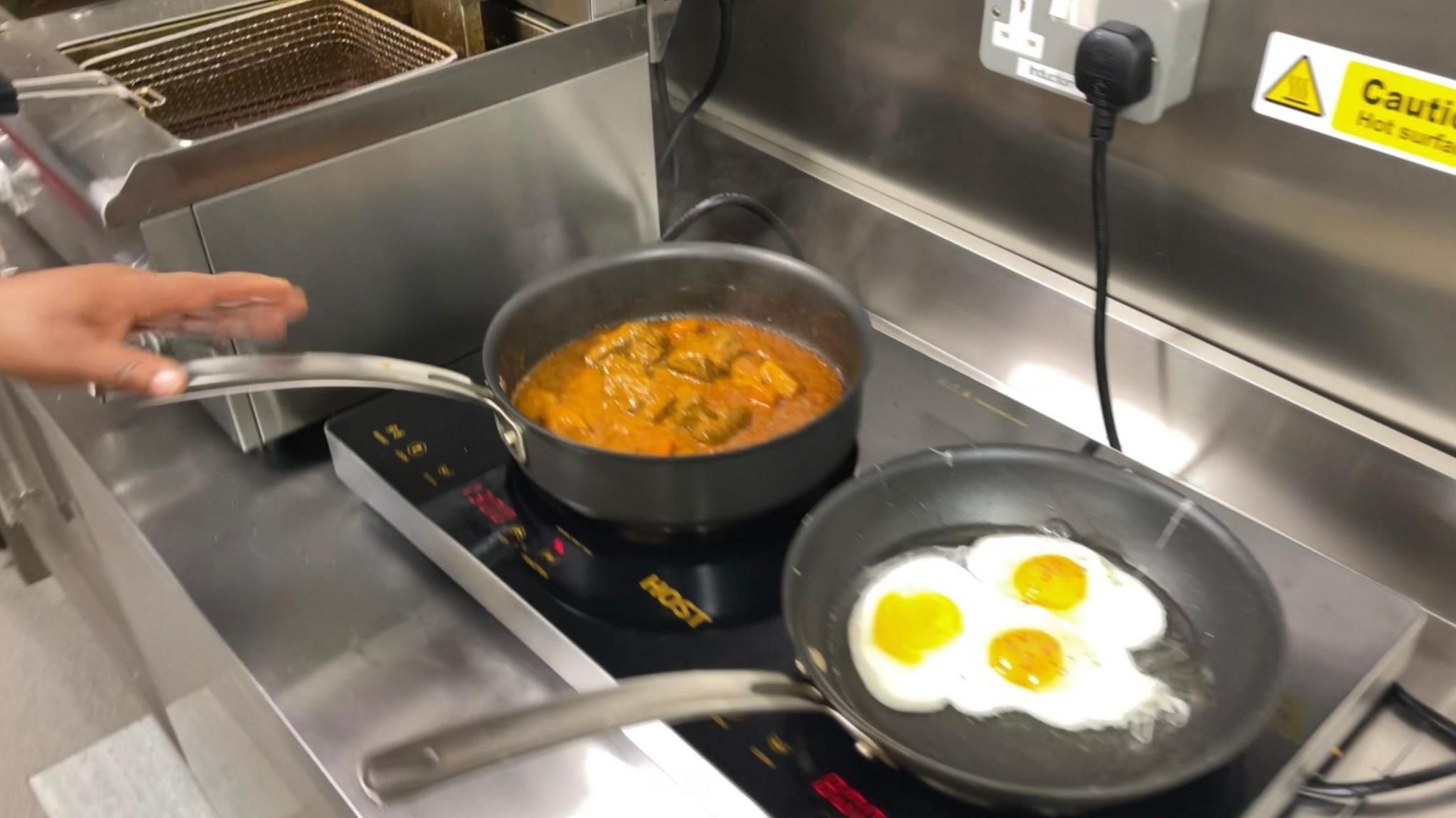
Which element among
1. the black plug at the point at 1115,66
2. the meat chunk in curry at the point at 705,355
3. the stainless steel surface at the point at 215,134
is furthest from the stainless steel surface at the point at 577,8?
the black plug at the point at 1115,66

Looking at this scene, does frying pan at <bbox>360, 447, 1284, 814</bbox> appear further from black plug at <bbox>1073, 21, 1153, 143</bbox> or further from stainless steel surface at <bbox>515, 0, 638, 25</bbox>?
stainless steel surface at <bbox>515, 0, 638, 25</bbox>

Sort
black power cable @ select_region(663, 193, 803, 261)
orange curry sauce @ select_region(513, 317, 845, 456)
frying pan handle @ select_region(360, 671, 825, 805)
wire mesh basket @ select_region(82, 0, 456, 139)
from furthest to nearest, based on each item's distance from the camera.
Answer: black power cable @ select_region(663, 193, 803, 261) < wire mesh basket @ select_region(82, 0, 456, 139) < orange curry sauce @ select_region(513, 317, 845, 456) < frying pan handle @ select_region(360, 671, 825, 805)

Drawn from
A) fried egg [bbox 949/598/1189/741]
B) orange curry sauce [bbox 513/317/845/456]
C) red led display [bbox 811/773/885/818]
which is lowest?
red led display [bbox 811/773/885/818]

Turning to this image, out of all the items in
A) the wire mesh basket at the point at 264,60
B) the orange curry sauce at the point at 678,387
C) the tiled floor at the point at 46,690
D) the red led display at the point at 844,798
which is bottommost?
the tiled floor at the point at 46,690

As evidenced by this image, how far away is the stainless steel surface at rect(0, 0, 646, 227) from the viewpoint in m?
0.74

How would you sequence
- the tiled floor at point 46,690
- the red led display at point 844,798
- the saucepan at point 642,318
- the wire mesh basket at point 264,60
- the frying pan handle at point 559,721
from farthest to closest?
the tiled floor at point 46,690 → the wire mesh basket at point 264,60 → the saucepan at point 642,318 → the red led display at point 844,798 → the frying pan handle at point 559,721

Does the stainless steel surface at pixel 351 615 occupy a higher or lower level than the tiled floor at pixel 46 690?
higher

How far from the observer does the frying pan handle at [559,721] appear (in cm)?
48

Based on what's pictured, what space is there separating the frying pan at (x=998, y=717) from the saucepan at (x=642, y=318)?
0.18 ft

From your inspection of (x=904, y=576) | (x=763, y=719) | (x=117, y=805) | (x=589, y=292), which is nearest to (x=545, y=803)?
(x=763, y=719)

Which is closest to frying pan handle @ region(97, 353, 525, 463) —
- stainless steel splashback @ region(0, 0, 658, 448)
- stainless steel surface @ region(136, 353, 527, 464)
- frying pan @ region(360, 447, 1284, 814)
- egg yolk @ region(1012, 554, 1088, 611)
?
stainless steel surface @ region(136, 353, 527, 464)

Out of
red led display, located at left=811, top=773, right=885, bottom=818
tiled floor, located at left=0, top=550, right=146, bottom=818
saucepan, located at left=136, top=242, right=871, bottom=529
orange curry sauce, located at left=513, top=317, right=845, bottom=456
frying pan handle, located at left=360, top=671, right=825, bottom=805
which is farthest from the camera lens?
tiled floor, located at left=0, top=550, right=146, bottom=818

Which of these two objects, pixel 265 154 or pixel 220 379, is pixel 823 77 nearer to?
pixel 265 154

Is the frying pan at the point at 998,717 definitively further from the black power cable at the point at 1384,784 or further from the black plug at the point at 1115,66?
the black plug at the point at 1115,66
